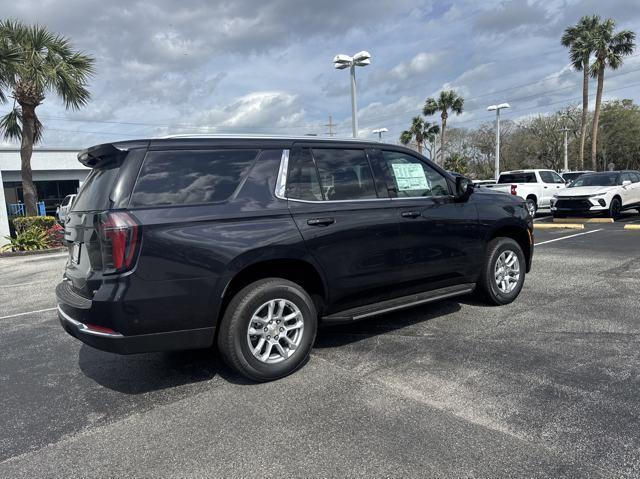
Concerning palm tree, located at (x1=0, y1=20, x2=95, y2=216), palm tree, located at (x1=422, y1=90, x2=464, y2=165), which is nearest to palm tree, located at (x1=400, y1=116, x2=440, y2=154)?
palm tree, located at (x1=422, y1=90, x2=464, y2=165)

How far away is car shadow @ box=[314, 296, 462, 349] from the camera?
4723mm

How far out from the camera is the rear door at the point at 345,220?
13.0ft

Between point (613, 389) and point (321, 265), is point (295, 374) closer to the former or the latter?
point (321, 265)

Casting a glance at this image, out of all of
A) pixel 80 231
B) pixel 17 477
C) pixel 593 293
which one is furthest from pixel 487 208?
pixel 17 477

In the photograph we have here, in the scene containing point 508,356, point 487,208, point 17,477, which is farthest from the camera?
point 487,208

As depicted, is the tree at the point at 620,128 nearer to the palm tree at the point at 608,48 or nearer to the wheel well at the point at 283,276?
the palm tree at the point at 608,48

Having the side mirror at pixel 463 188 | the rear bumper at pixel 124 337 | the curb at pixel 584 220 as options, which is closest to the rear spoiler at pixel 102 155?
the rear bumper at pixel 124 337

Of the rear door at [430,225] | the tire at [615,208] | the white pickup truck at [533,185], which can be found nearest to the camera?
the rear door at [430,225]

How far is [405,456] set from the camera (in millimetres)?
2723

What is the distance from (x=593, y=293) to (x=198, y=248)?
5.12m

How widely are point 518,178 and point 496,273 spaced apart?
1396cm

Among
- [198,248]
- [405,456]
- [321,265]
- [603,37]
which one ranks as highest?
[603,37]

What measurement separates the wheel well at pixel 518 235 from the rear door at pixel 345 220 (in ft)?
5.75

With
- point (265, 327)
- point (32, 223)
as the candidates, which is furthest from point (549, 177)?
point (32, 223)
